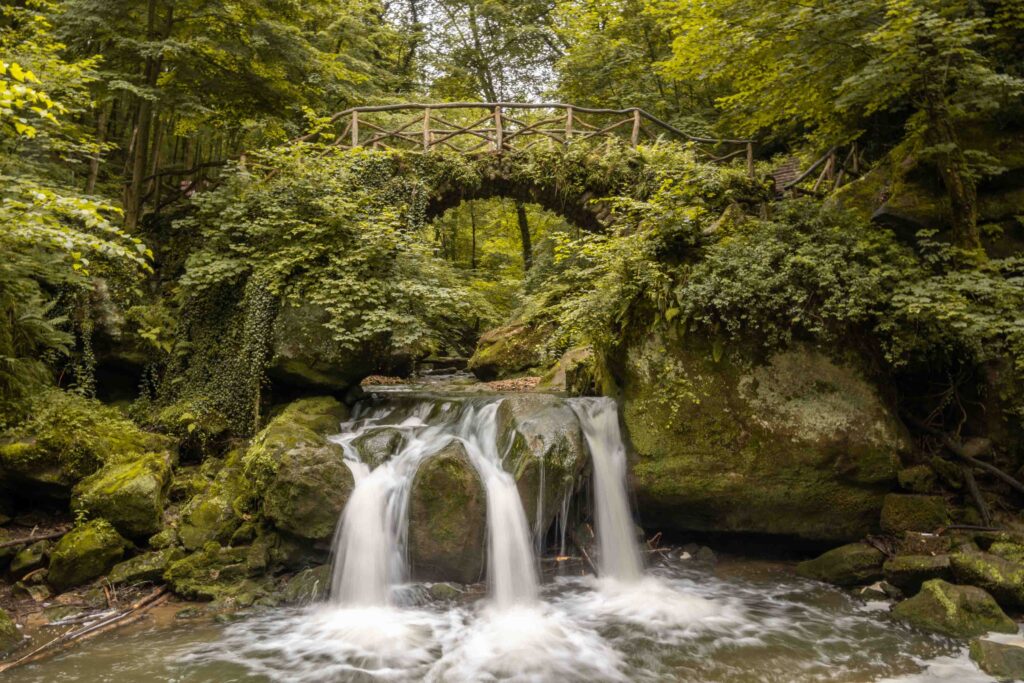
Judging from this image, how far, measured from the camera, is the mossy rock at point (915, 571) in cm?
538

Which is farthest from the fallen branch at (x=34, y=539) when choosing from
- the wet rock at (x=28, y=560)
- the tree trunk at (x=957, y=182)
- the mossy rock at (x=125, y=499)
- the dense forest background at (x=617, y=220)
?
the tree trunk at (x=957, y=182)

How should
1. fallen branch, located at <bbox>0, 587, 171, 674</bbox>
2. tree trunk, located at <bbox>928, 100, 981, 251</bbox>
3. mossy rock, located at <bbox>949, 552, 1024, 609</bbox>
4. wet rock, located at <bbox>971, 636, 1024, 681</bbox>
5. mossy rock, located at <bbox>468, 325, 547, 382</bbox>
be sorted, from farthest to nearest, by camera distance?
mossy rock, located at <bbox>468, 325, 547, 382</bbox> → tree trunk, located at <bbox>928, 100, 981, 251</bbox> → mossy rock, located at <bbox>949, 552, 1024, 609</bbox> → fallen branch, located at <bbox>0, 587, 171, 674</bbox> → wet rock, located at <bbox>971, 636, 1024, 681</bbox>

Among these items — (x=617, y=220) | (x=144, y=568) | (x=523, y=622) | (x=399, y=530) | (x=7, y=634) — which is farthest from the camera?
(x=617, y=220)

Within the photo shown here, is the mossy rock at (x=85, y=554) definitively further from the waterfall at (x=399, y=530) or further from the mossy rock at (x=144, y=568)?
the waterfall at (x=399, y=530)

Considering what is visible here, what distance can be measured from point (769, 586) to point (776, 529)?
0.63m

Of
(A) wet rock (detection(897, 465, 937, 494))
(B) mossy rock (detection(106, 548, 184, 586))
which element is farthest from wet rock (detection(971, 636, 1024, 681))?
(B) mossy rock (detection(106, 548, 184, 586))

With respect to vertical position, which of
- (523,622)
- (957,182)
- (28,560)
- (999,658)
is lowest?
(523,622)

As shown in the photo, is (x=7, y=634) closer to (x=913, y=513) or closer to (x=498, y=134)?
(x=913, y=513)

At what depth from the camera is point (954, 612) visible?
4.86 meters

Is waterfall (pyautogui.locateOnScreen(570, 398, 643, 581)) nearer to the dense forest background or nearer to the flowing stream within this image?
the flowing stream

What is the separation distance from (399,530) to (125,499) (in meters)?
2.84

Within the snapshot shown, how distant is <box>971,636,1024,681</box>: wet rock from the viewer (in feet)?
13.5

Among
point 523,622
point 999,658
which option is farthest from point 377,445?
point 999,658

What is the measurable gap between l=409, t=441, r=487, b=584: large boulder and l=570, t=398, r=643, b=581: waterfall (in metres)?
1.45
